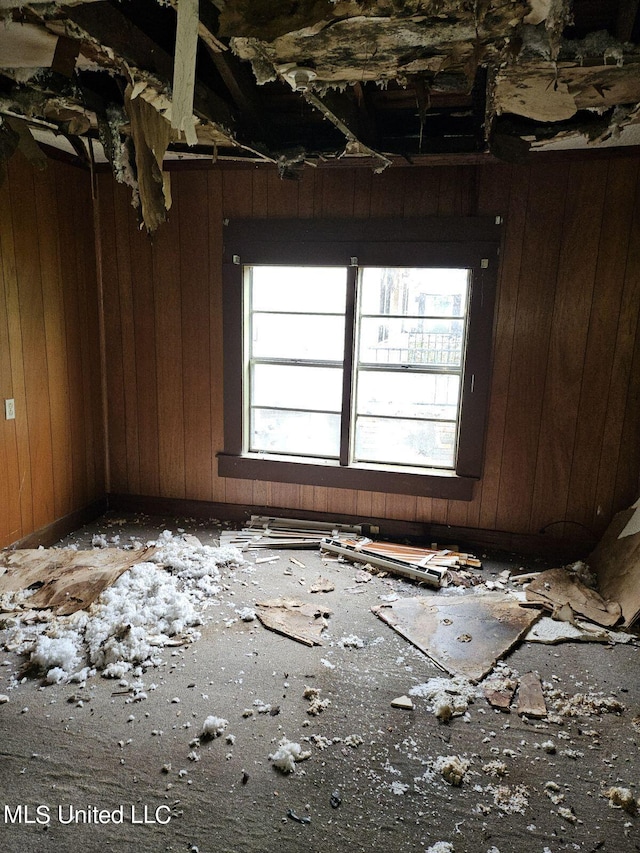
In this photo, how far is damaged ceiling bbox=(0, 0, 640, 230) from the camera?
168 centimetres

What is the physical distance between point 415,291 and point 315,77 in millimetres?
1738

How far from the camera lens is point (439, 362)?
12.3ft

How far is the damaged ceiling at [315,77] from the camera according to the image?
1.68 m

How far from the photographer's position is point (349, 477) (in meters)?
3.94

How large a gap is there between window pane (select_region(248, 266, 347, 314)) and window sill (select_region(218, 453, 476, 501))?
117 centimetres

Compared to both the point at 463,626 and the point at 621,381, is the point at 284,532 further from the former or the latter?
the point at 621,381

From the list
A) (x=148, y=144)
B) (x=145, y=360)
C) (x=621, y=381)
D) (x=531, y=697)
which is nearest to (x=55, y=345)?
(x=145, y=360)

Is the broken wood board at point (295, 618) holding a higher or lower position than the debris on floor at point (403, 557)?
lower

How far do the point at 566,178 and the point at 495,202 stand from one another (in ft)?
1.45

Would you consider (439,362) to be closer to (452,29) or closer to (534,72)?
(534,72)

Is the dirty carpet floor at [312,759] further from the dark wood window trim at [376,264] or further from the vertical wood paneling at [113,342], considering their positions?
the vertical wood paneling at [113,342]

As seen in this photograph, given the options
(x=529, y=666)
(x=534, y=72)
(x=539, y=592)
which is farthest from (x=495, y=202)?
(x=529, y=666)

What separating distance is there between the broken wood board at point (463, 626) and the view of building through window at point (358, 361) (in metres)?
1.13

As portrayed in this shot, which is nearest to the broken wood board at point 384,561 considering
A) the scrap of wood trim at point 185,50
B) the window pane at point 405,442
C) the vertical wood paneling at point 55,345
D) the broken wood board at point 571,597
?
the broken wood board at point 571,597
